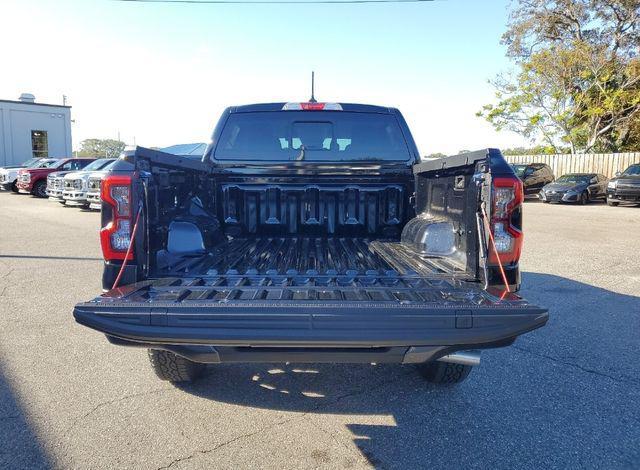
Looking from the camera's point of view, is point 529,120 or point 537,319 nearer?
point 537,319

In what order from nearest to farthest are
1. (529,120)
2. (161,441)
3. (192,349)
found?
(192,349) < (161,441) < (529,120)

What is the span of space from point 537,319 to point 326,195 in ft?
8.01

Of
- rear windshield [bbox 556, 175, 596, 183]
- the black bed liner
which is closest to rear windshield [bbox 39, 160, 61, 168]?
the black bed liner

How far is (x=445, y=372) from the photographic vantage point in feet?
11.1

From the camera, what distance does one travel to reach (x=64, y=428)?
9.46 ft

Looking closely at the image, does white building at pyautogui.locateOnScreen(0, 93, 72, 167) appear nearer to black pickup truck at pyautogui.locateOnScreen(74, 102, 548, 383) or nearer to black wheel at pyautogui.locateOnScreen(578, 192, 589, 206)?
black wheel at pyautogui.locateOnScreen(578, 192, 589, 206)

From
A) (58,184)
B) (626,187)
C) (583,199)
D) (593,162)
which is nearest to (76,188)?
(58,184)

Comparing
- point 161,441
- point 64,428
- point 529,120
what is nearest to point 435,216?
point 161,441

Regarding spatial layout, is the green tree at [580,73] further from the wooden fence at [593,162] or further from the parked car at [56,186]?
the parked car at [56,186]

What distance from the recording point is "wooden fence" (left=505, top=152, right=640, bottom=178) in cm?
2580

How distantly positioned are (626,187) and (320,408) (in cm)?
2084

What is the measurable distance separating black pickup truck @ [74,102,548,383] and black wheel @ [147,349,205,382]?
0.5 inches

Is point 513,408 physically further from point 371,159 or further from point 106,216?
point 106,216

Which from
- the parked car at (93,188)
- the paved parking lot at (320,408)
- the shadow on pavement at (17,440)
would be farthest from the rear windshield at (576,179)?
the shadow on pavement at (17,440)
